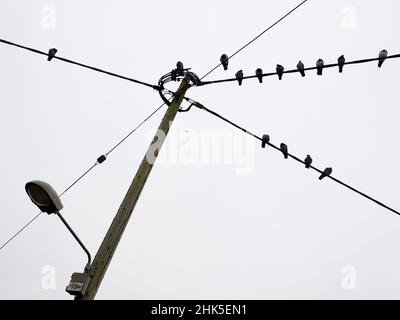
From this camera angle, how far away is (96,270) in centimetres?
445

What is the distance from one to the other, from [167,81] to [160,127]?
1994 millimetres

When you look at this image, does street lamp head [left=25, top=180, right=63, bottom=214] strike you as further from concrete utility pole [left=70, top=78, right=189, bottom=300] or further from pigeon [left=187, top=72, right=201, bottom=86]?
pigeon [left=187, top=72, right=201, bottom=86]

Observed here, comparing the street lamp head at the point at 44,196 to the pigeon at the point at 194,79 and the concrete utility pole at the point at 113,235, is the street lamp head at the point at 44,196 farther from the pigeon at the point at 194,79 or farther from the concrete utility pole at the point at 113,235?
the pigeon at the point at 194,79

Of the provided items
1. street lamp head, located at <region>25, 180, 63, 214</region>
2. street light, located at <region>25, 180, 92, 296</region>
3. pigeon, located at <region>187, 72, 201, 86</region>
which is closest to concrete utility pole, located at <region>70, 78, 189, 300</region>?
street light, located at <region>25, 180, 92, 296</region>

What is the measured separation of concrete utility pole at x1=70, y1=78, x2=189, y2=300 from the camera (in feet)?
14.2

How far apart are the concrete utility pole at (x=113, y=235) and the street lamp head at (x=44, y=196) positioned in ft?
2.17

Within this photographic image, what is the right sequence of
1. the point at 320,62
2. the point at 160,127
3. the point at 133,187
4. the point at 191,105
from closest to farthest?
1. the point at 133,187
2. the point at 160,127
3. the point at 191,105
4. the point at 320,62

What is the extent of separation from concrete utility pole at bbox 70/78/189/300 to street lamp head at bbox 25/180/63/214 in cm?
66

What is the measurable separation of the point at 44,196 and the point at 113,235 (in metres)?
0.83

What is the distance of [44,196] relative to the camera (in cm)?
430
